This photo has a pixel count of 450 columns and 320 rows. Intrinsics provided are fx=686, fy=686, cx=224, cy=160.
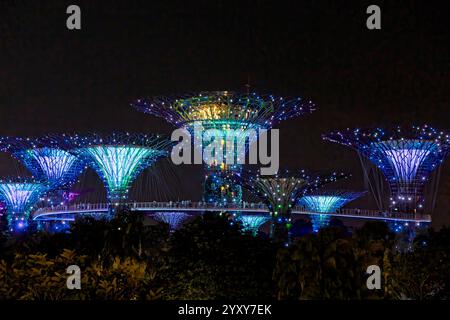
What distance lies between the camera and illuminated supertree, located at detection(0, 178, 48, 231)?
79.7m

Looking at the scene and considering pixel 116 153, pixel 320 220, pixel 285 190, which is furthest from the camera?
pixel 320 220

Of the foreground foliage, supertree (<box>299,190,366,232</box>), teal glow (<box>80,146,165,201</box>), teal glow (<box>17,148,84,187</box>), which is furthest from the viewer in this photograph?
supertree (<box>299,190,366,232</box>)

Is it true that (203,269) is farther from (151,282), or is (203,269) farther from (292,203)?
(292,203)

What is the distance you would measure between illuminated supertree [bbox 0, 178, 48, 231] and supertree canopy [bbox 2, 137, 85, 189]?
1.45 meters

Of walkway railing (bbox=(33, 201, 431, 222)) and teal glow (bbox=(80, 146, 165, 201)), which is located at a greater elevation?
teal glow (bbox=(80, 146, 165, 201))

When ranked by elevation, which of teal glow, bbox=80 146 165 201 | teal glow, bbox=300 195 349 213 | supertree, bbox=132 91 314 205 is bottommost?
teal glow, bbox=300 195 349 213

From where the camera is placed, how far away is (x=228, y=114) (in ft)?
203

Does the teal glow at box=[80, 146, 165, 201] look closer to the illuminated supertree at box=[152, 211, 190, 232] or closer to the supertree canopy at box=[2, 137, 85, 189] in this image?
the supertree canopy at box=[2, 137, 85, 189]

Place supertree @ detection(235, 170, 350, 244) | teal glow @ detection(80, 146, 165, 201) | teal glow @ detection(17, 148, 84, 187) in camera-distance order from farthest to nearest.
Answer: teal glow @ detection(17, 148, 84, 187) < teal glow @ detection(80, 146, 165, 201) < supertree @ detection(235, 170, 350, 244)

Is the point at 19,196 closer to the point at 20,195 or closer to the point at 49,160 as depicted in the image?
the point at 20,195

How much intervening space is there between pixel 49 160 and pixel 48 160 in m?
0.12

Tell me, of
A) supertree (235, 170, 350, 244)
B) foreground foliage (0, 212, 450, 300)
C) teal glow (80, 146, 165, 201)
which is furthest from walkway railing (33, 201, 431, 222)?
foreground foliage (0, 212, 450, 300)

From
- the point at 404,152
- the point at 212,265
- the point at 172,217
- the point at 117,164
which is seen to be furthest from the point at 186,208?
the point at 212,265

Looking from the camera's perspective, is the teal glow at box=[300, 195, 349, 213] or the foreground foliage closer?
the foreground foliage
